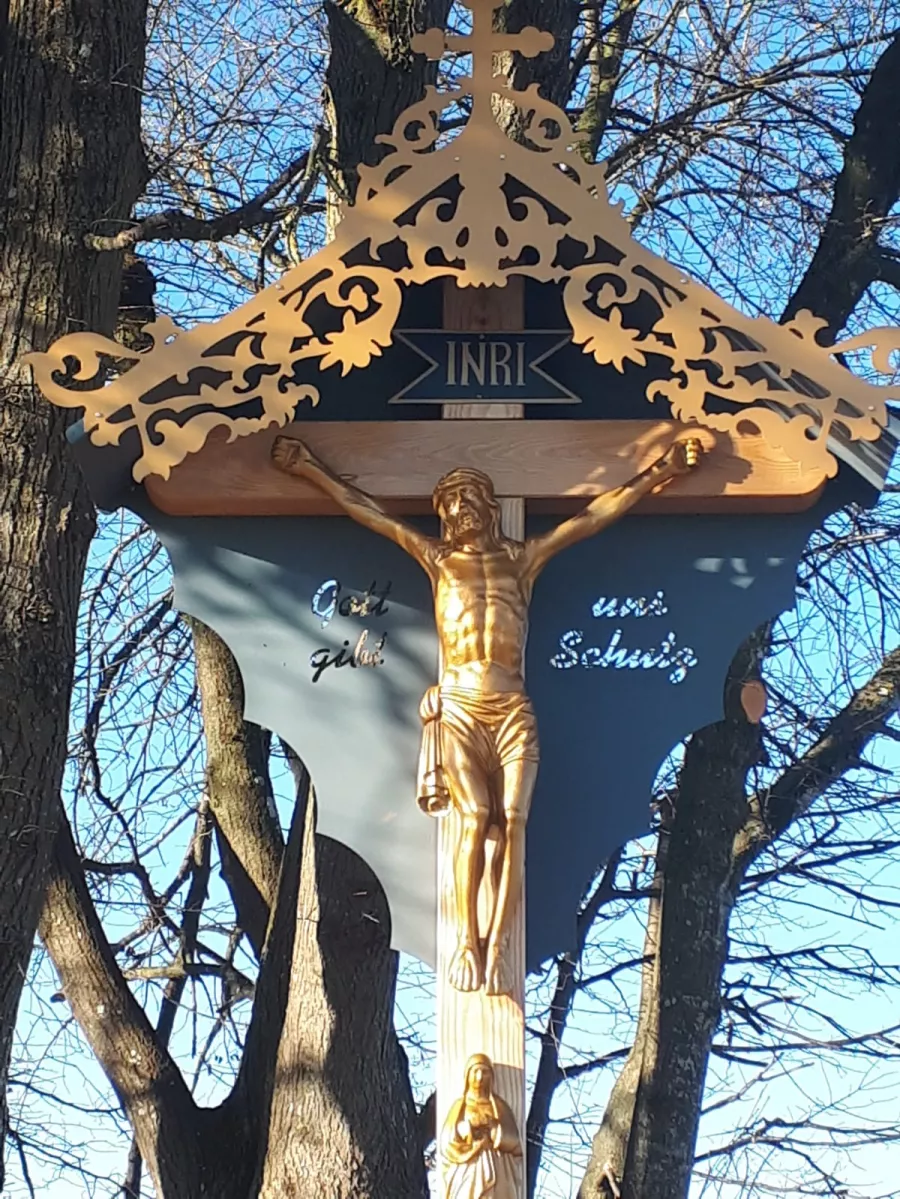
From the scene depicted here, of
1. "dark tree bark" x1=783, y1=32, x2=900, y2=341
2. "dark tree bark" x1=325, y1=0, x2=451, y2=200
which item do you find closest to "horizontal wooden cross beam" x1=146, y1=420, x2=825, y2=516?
"dark tree bark" x1=325, y1=0, x2=451, y2=200

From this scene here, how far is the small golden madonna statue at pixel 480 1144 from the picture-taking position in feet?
10.7

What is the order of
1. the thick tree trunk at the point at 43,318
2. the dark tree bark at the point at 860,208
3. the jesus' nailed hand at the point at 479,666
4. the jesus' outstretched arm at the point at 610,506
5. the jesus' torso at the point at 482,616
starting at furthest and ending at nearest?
1. the dark tree bark at the point at 860,208
2. the thick tree trunk at the point at 43,318
3. the jesus' outstretched arm at the point at 610,506
4. the jesus' torso at the point at 482,616
5. the jesus' nailed hand at the point at 479,666

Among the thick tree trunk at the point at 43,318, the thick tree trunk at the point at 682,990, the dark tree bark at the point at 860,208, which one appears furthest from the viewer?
the dark tree bark at the point at 860,208

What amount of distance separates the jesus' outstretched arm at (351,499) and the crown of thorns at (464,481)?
0.08m

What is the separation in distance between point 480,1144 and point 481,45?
1.96 meters

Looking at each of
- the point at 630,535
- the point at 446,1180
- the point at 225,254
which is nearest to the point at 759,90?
the point at 225,254

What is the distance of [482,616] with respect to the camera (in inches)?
142

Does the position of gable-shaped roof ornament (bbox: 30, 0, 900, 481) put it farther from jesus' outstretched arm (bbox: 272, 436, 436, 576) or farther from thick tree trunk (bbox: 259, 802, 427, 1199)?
thick tree trunk (bbox: 259, 802, 427, 1199)

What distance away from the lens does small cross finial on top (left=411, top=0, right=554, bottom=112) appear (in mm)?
3770

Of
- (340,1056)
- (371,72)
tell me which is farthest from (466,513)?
(371,72)

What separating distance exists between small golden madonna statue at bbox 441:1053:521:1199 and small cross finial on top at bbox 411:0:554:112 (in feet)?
5.72

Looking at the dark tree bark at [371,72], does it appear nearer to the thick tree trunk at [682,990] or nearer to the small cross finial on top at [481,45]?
the small cross finial on top at [481,45]

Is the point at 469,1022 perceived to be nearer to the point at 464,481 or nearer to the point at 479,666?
the point at 479,666

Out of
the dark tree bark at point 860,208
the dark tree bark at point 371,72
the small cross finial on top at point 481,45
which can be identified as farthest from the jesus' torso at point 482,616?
the dark tree bark at point 860,208
